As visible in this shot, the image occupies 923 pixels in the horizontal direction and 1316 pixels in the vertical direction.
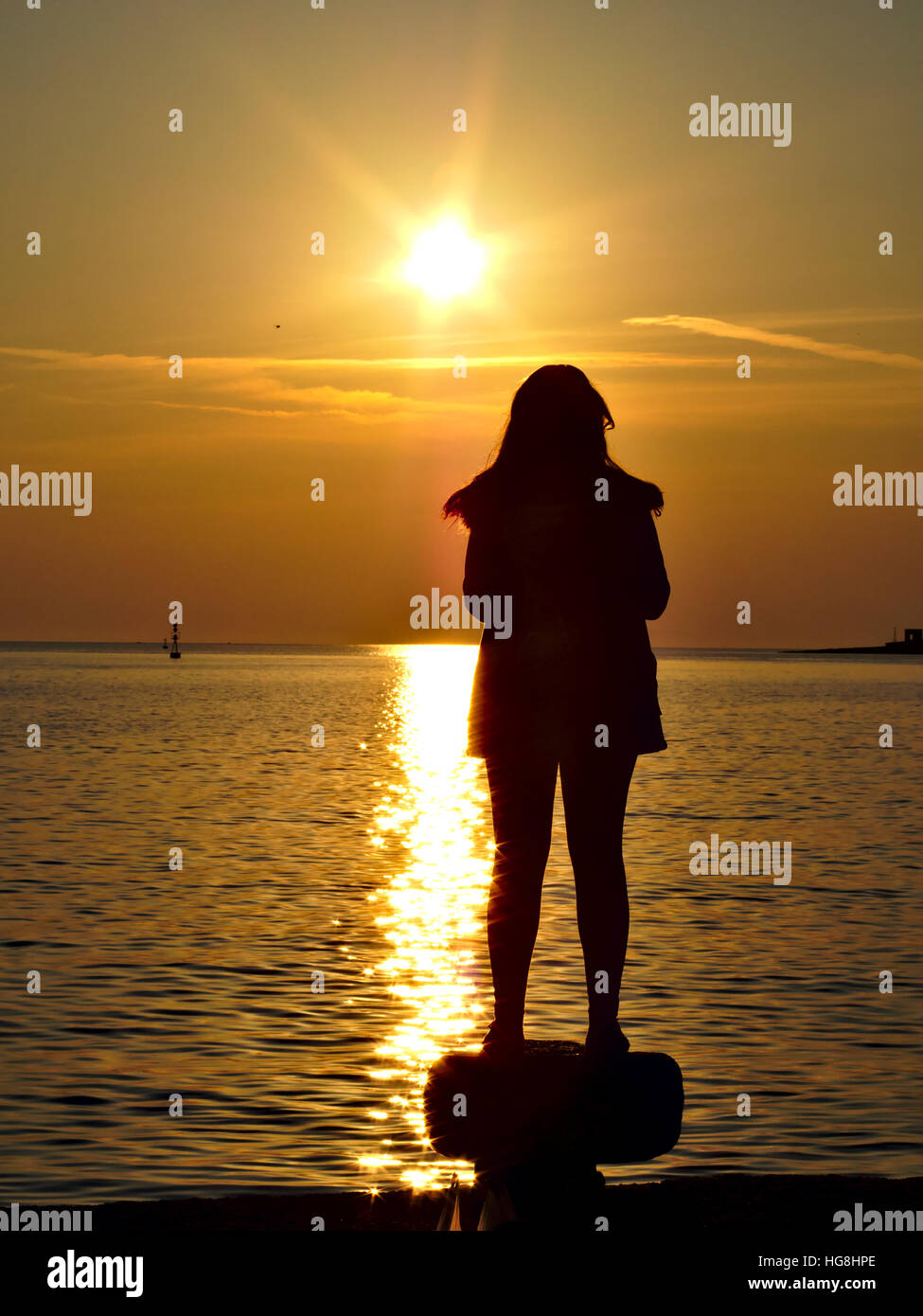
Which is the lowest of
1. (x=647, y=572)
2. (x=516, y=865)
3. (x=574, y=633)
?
(x=516, y=865)

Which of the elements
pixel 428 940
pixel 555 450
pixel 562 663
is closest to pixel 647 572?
pixel 562 663

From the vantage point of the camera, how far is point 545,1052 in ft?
20.1

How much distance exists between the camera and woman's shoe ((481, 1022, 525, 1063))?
238 inches

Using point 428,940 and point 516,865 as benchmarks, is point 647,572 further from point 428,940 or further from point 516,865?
point 428,940

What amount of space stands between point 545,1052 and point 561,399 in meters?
2.62

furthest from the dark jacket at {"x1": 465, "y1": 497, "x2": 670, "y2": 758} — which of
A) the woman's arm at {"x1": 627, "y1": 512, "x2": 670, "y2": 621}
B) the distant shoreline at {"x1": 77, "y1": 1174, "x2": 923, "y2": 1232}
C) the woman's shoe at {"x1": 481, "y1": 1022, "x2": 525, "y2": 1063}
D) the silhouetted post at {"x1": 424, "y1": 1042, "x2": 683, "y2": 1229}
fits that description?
the distant shoreline at {"x1": 77, "y1": 1174, "x2": 923, "y2": 1232}

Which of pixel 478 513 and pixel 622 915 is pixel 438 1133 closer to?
pixel 622 915

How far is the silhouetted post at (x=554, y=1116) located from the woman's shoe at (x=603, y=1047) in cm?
3

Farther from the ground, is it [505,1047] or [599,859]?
[599,859]

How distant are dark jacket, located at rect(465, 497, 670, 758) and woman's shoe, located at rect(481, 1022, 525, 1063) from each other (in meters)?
1.14

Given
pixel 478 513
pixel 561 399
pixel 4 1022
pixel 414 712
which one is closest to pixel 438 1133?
pixel 478 513

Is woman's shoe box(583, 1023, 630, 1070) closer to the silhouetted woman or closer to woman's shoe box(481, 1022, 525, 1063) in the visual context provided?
the silhouetted woman

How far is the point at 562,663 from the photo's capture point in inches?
230

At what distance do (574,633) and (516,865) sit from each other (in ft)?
3.05
